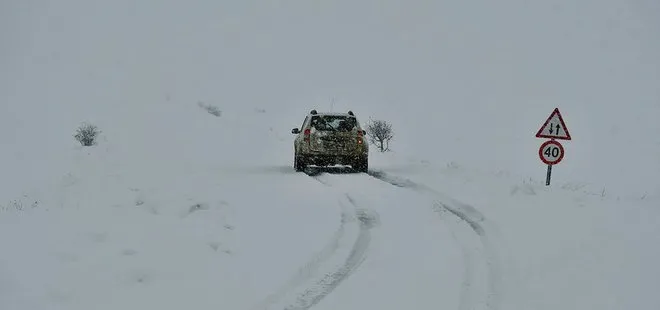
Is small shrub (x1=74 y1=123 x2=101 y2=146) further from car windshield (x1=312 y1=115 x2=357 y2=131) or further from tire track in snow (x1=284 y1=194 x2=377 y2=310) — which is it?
tire track in snow (x1=284 y1=194 x2=377 y2=310)

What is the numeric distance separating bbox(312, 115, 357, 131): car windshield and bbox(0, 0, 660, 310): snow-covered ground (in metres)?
1.21

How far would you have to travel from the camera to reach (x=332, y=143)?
604 inches

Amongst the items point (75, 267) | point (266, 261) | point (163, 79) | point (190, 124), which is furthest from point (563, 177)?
point (163, 79)

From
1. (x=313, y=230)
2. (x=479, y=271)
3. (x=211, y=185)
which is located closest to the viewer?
(x=479, y=271)

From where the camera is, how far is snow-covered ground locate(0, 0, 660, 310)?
519 cm

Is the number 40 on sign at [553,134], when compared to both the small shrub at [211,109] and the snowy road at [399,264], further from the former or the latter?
the small shrub at [211,109]

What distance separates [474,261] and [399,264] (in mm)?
807

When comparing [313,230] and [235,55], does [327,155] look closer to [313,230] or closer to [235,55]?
[313,230]

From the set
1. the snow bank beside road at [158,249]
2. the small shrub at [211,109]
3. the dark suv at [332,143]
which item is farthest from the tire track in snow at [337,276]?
the small shrub at [211,109]

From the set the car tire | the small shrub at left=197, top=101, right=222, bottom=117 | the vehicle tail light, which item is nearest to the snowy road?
the vehicle tail light

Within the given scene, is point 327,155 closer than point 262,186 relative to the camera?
No

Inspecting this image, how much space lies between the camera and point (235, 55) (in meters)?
76.8

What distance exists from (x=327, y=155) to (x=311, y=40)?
73.6 metres

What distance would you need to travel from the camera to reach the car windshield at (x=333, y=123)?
1552cm
